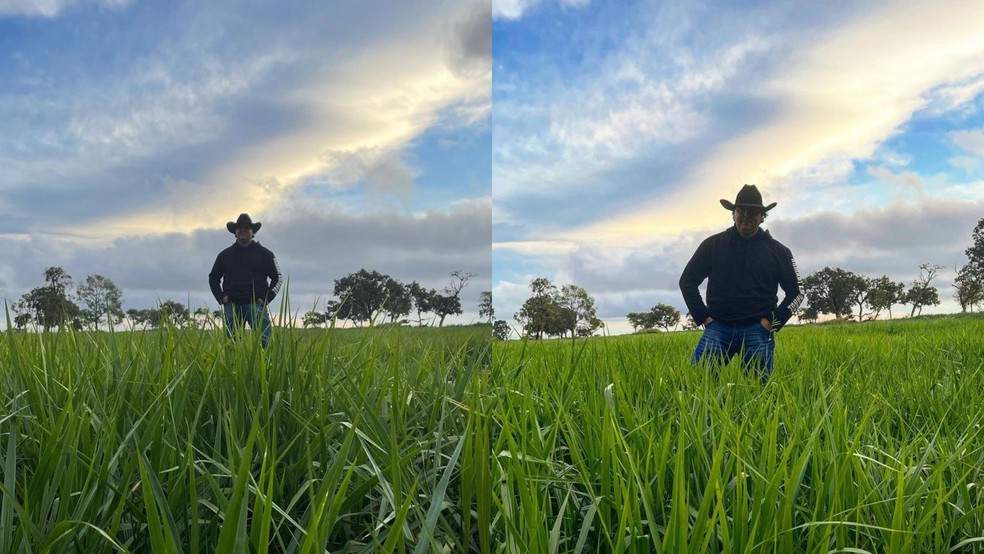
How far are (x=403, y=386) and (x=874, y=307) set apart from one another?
85.8 m

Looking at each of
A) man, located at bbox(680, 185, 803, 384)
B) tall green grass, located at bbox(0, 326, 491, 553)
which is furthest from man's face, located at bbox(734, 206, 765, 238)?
tall green grass, located at bbox(0, 326, 491, 553)

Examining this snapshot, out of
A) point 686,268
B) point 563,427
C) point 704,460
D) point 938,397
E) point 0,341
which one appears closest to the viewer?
point 704,460

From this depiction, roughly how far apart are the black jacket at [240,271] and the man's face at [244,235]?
56 mm

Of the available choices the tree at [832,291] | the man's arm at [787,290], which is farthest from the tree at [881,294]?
the man's arm at [787,290]

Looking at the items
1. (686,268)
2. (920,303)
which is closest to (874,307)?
(920,303)

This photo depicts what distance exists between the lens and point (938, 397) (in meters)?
3.61

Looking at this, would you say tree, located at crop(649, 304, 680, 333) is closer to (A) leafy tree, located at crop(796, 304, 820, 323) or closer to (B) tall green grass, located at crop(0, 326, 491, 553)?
(A) leafy tree, located at crop(796, 304, 820, 323)

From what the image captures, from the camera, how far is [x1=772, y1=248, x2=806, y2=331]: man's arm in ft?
18.5

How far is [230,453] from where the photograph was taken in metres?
1.41

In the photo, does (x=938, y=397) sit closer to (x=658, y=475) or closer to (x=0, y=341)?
(x=658, y=475)

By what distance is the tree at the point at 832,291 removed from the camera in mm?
75125

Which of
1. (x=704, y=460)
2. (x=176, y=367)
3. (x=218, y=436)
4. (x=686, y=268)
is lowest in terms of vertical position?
(x=704, y=460)

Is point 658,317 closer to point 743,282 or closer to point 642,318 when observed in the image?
point 642,318

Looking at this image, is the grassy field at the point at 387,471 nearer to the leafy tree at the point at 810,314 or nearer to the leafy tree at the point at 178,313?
the leafy tree at the point at 178,313
